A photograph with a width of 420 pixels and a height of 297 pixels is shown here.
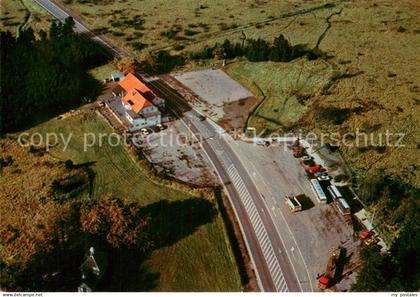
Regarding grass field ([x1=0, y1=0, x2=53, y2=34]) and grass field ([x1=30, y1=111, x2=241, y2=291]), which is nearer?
grass field ([x1=30, y1=111, x2=241, y2=291])

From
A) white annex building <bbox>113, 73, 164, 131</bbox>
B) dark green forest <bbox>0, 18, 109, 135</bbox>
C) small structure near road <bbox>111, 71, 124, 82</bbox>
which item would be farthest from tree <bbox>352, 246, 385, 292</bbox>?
small structure near road <bbox>111, 71, 124, 82</bbox>

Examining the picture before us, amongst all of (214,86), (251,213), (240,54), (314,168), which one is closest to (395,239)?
(314,168)

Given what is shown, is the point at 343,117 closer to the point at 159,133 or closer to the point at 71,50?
the point at 159,133

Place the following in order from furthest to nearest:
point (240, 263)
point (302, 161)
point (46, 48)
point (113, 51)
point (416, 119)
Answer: point (113, 51) < point (46, 48) < point (416, 119) < point (302, 161) < point (240, 263)

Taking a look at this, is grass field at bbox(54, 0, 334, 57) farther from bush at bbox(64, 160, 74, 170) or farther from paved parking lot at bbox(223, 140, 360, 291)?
paved parking lot at bbox(223, 140, 360, 291)

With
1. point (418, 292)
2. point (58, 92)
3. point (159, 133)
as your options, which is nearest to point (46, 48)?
point (58, 92)

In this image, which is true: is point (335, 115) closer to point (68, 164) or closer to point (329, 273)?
point (329, 273)
